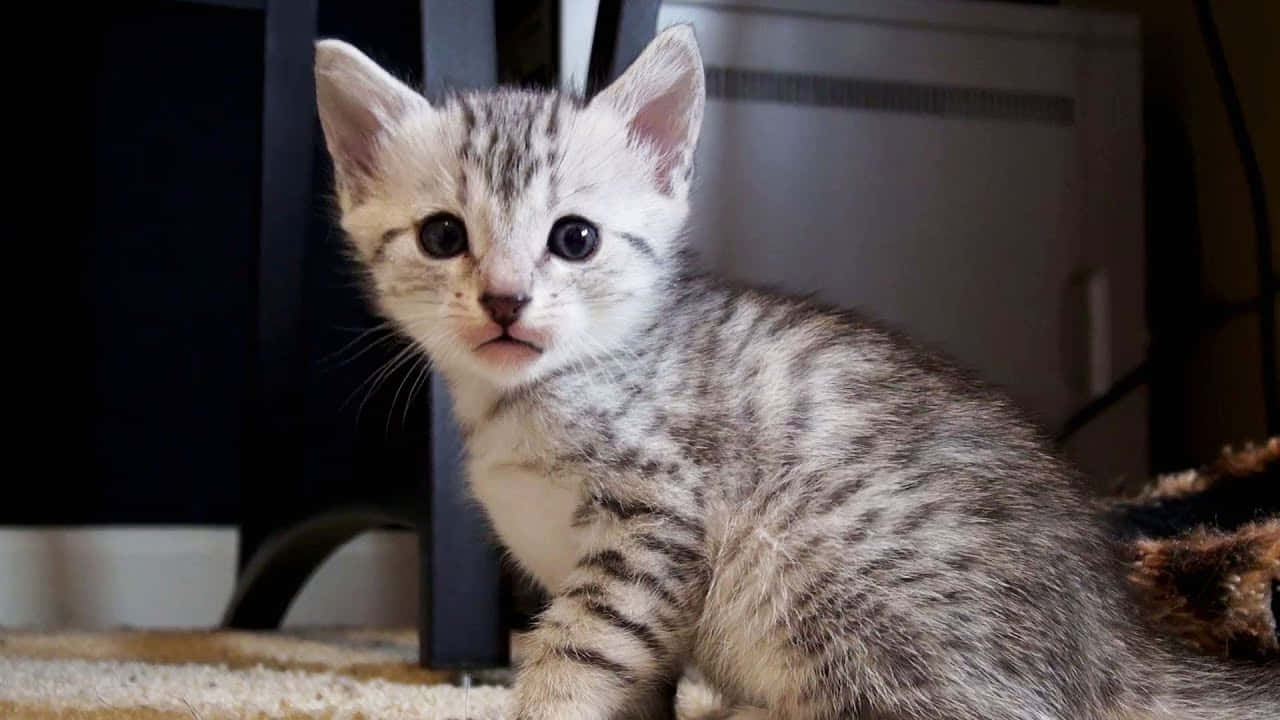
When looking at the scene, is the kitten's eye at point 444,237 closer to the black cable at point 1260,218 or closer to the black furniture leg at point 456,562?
the black furniture leg at point 456,562

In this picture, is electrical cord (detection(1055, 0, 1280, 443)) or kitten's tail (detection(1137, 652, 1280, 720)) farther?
electrical cord (detection(1055, 0, 1280, 443))

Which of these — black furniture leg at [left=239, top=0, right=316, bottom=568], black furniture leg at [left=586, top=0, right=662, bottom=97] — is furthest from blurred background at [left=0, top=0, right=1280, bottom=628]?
black furniture leg at [left=586, top=0, right=662, bottom=97]

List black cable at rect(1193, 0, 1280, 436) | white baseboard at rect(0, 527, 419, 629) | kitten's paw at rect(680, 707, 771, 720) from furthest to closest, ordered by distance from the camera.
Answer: white baseboard at rect(0, 527, 419, 629)
black cable at rect(1193, 0, 1280, 436)
kitten's paw at rect(680, 707, 771, 720)

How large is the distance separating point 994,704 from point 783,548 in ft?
0.65

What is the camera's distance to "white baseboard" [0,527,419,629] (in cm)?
225

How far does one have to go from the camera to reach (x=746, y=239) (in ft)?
6.42

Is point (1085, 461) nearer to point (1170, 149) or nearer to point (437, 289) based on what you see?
point (1170, 149)

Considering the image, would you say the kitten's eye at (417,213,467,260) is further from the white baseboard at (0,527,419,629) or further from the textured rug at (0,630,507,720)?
the white baseboard at (0,527,419,629)

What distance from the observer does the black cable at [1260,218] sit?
73.7 inches

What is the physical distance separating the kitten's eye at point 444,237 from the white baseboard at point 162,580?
1432mm

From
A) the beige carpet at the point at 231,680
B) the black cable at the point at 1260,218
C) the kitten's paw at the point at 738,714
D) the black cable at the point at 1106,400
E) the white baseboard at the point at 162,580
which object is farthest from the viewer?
the white baseboard at the point at 162,580

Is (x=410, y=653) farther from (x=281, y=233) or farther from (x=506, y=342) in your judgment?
(x=506, y=342)

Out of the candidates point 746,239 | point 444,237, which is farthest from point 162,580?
point 444,237

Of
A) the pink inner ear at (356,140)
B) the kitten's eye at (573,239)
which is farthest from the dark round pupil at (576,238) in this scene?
the pink inner ear at (356,140)
